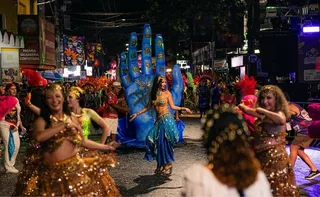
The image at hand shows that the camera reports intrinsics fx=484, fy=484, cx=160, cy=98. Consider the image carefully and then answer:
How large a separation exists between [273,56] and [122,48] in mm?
59420

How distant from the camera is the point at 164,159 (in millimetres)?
8961

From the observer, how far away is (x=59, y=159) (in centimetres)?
463

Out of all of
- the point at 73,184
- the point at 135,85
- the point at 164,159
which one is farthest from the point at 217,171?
the point at 135,85

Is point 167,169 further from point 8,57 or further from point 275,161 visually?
point 8,57

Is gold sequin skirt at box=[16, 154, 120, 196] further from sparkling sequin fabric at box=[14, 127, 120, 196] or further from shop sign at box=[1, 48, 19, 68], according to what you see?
shop sign at box=[1, 48, 19, 68]

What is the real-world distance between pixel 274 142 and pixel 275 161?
0.72 ft

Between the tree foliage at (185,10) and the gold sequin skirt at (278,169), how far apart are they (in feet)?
70.0

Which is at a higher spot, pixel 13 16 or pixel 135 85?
pixel 13 16

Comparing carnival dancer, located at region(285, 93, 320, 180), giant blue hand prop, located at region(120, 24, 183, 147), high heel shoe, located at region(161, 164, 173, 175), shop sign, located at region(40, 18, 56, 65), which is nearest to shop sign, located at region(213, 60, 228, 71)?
shop sign, located at region(40, 18, 56, 65)

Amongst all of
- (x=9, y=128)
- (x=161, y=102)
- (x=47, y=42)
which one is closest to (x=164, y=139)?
(x=161, y=102)

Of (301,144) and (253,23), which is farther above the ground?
(253,23)

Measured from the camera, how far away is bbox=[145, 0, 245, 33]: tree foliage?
2658cm

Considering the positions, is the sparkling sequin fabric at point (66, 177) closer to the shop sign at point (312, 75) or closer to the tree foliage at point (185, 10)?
the shop sign at point (312, 75)

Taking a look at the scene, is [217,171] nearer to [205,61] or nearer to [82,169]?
[82,169]
